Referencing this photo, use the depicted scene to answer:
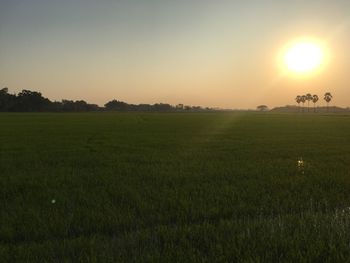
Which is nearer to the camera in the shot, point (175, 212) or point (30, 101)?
point (175, 212)

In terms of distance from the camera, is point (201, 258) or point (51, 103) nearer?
point (201, 258)

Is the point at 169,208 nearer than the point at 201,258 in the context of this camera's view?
No

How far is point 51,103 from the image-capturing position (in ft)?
510

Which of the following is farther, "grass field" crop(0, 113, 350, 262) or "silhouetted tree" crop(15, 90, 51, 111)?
"silhouetted tree" crop(15, 90, 51, 111)

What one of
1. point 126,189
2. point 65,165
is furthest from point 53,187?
point 65,165

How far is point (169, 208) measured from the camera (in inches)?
338

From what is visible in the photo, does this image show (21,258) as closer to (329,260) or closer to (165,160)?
(329,260)

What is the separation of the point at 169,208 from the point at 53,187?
162 inches

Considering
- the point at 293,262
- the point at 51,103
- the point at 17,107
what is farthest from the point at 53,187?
the point at 51,103

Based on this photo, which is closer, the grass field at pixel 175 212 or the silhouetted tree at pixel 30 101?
the grass field at pixel 175 212

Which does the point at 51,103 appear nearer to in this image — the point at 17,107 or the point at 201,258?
the point at 17,107

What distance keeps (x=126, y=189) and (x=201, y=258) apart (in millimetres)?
5299

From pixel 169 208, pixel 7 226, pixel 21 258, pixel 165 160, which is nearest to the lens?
pixel 21 258

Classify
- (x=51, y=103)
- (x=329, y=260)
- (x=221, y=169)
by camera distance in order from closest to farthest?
(x=329, y=260)
(x=221, y=169)
(x=51, y=103)
